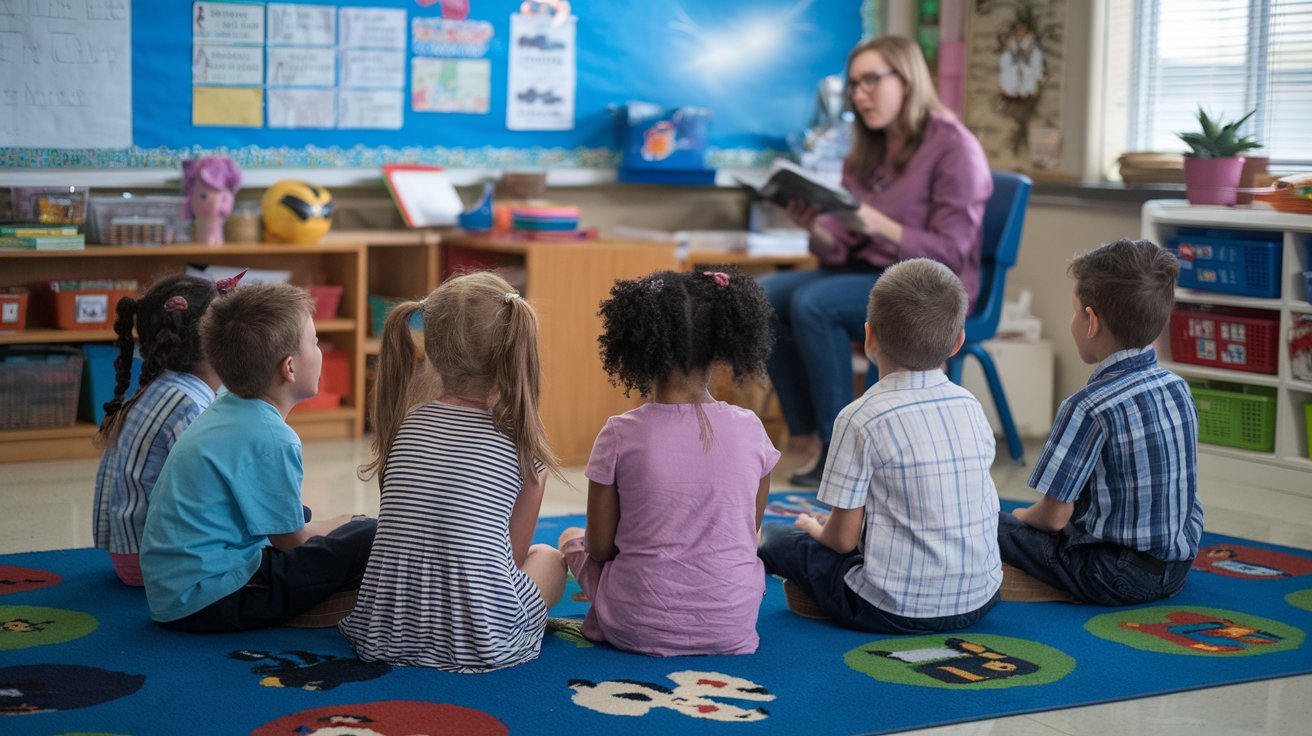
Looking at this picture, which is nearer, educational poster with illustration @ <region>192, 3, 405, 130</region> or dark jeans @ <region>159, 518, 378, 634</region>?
dark jeans @ <region>159, 518, 378, 634</region>

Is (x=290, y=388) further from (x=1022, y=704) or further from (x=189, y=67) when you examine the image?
(x=189, y=67)

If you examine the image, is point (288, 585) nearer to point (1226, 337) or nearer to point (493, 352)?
point (493, 352)

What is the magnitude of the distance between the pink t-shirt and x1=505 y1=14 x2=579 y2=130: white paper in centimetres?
259

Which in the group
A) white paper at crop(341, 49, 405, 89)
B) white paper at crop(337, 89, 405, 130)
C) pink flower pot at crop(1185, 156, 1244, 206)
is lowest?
pink flower pot at crop(1185, 156, 1244, 206)

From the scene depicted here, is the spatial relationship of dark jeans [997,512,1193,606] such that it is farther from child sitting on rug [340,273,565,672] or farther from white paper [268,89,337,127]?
white paper [268,89,337,127]

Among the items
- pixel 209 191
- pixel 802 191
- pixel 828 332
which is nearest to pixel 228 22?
pixel 209 191

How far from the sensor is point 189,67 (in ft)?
13.9

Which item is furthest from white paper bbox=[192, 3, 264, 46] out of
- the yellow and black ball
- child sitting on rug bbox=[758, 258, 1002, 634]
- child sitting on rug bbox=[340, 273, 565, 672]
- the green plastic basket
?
the green plastic basket

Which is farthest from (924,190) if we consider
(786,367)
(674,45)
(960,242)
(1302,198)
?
(674,45)

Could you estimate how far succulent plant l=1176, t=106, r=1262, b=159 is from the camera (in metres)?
4.01

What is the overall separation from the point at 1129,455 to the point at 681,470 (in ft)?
2.92

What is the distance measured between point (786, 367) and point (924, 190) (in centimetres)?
62

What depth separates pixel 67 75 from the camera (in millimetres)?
4043

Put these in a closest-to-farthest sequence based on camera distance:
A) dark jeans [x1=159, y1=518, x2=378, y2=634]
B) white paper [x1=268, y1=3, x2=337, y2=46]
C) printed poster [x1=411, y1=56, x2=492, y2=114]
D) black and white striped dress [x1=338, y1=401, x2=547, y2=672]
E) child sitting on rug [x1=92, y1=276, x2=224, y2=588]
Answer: black and white striped dress [x1=338, y1=401, x2=547, y2=672] < dark jeans [x1=159, y1=518, x2=378, y2=634] < child sitting on rug [x1=92, y1=276, x2=224, y2=588] < white paper [x1=268, y1=3, x2=337, y2=46] < printed poster [x1=411, y1=56, x2=492, y2=114]
